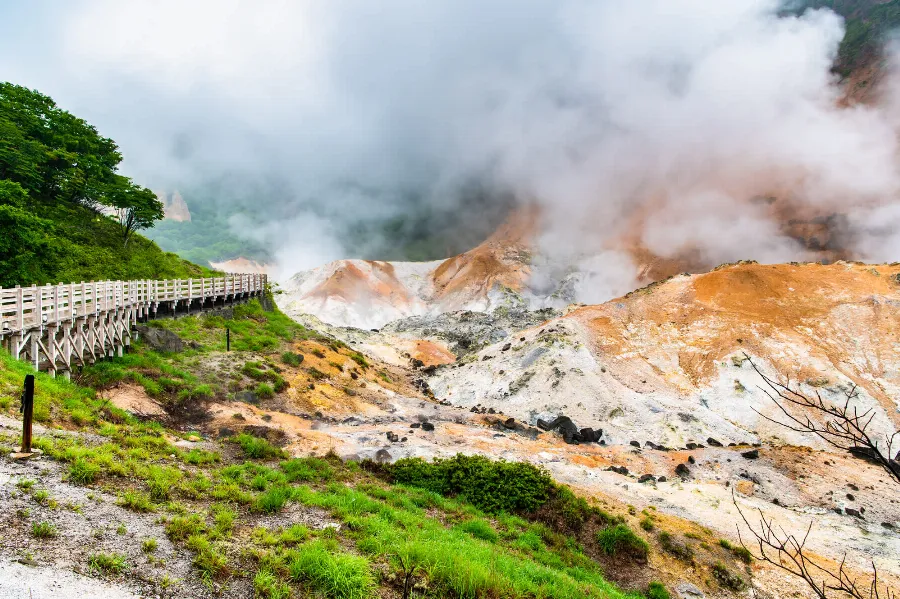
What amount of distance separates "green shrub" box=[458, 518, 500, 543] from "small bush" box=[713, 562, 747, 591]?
677cm

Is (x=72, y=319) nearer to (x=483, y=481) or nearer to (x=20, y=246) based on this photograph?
(x=20, y=246)

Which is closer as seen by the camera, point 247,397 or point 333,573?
point 333,573

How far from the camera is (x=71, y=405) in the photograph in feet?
42.5

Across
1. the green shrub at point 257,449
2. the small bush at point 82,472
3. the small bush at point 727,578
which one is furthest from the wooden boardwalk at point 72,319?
the small bush at point 727,578

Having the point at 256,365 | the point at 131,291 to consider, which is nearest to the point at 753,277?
the point at 256,365

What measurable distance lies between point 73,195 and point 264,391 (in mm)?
28438

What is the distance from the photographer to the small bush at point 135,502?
8.04m

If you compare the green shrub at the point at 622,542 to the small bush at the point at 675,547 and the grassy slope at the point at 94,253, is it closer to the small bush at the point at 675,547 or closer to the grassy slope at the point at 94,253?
the small bush at the point at 675,547

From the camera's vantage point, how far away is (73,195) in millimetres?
36531

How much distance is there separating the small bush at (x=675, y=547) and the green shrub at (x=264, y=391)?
18974mm

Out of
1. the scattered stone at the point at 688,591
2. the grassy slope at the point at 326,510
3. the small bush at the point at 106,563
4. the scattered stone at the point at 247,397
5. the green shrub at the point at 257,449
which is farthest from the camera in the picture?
the scattered stone at the point at 247,397

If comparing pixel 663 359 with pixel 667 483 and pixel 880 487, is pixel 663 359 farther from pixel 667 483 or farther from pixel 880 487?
pixel 667 483

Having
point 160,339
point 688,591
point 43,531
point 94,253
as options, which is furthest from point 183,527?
point 94,253

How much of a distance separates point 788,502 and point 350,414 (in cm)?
2195
